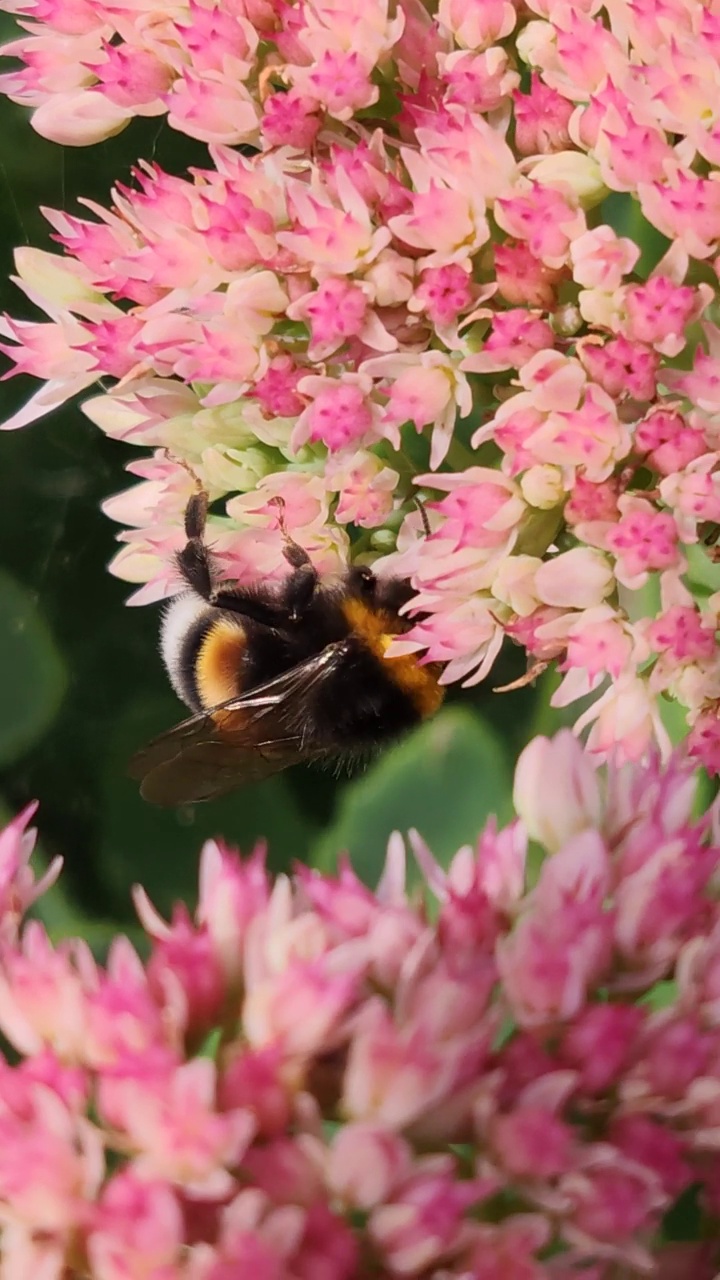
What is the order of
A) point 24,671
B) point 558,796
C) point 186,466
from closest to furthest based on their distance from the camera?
point 558,796 → point 186,466 → point 24,671

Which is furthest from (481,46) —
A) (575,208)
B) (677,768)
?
(677,768)

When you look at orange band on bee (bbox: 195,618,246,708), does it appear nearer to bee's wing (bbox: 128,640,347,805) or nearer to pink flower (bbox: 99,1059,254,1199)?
bee's wing (bbox: 128,640,347,805)

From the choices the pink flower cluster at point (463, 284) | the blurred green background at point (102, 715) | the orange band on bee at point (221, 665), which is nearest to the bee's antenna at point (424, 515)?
the pink flower cluster at point (463, 284)

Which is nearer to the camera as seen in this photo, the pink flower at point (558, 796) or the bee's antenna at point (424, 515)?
the pink flower at point (558, 796)

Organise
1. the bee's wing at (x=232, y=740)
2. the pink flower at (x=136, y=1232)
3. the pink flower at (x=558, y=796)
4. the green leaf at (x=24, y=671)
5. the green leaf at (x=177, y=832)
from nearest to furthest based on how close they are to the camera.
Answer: the pink flower at (x=136, y=1232) < the pink flower at (x=558, y=796) < the bee's wing at (x=232, y=740) < the green leaf at (x=177, y=832) < the green leaf at (x=24, y=671)

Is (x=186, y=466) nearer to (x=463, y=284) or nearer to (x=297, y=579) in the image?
(x=297, y=579)

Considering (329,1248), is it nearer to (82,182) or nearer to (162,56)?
(162,56)

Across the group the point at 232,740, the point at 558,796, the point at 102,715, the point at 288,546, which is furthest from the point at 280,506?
the point at 102,715

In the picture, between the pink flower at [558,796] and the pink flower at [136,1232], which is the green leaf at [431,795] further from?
the pink flower at [136,1232]
